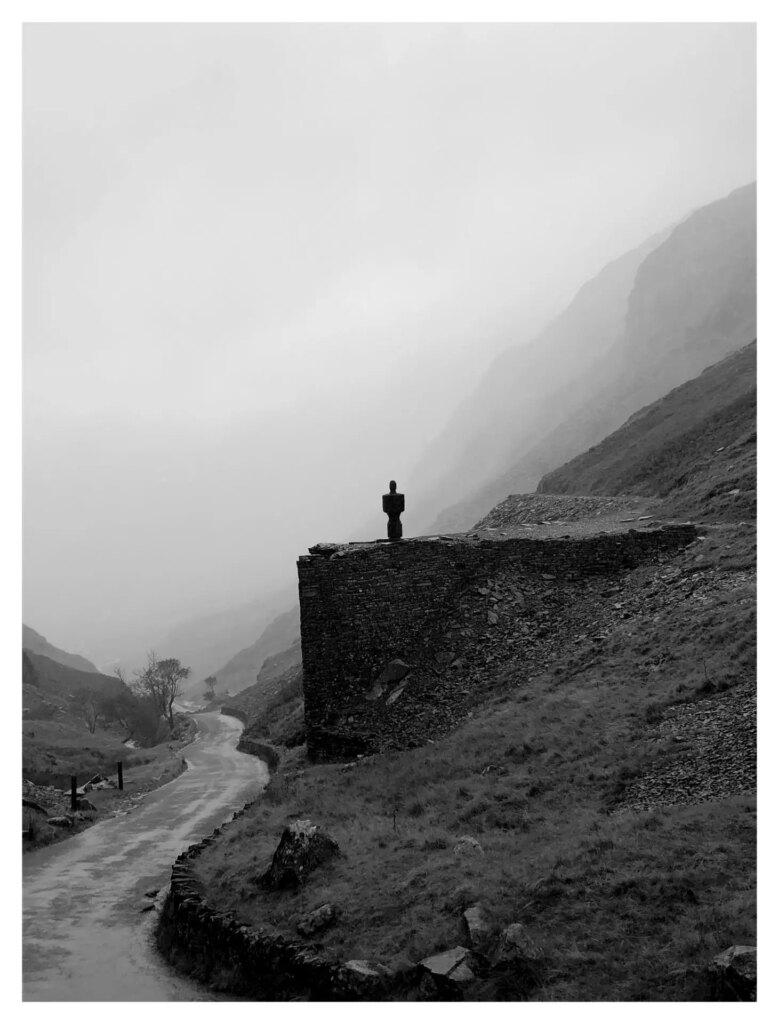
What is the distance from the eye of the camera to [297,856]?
1247 cm

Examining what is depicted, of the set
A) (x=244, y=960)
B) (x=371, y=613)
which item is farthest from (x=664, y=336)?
(x=244, y=960)

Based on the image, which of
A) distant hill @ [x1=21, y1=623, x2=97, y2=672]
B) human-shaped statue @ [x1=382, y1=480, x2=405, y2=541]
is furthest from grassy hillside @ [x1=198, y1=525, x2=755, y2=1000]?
distant hill @ [x1=21, y1=623, x2=97, y2=672]

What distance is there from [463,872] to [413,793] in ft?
15.1

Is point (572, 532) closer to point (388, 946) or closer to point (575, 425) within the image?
point (388, 946)

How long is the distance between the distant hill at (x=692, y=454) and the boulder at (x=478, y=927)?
16.6 meters

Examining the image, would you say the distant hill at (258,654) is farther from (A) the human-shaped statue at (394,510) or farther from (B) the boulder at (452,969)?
(B) the boulder at (452,969)

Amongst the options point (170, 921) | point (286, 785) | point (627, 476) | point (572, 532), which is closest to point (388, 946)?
point (170, 921)

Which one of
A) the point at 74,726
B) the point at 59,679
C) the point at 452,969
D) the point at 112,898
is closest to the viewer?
the point at 452,969

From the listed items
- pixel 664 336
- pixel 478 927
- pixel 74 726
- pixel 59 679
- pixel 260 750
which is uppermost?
pixel 664 336

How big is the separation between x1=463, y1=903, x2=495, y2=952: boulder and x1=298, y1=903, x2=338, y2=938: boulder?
218cm

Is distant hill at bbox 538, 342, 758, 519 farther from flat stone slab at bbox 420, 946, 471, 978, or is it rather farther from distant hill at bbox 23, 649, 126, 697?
distant hill at bbox 23, 649, 126, 697

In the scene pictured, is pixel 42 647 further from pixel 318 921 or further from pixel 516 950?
pixel 516 950

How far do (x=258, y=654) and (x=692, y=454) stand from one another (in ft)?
455

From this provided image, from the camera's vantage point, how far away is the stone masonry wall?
65.5 ft
